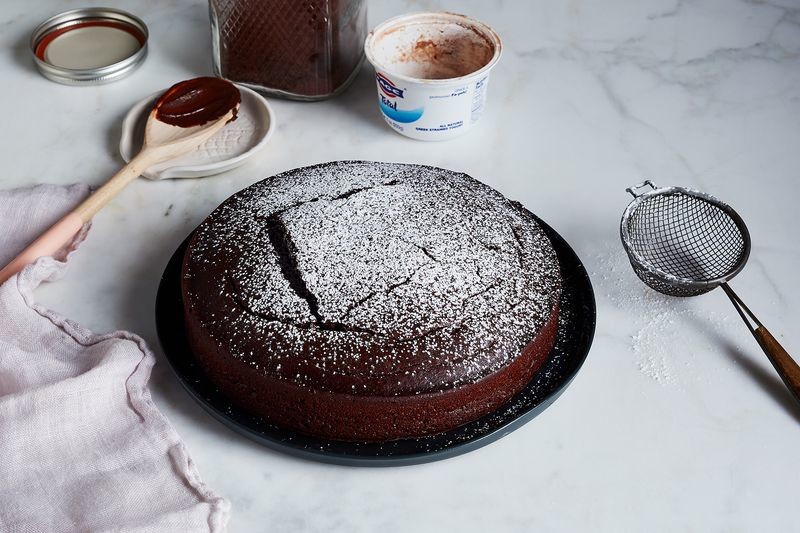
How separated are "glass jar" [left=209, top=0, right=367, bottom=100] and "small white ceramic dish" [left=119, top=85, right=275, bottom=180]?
2.3 inches

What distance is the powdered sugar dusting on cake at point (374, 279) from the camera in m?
1.10

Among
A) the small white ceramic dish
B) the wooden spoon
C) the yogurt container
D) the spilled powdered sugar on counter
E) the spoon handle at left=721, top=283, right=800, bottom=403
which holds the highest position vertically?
the yogurt container

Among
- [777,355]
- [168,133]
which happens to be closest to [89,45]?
[168,133]

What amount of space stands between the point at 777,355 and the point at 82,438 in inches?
39.0

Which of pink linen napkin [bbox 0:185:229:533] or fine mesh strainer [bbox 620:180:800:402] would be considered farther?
fine mesh strainer [bbox 620:180:800:402]

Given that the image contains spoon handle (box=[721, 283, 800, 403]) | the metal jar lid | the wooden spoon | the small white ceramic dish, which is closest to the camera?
spoon handle (box=[721, 283, 800, 403])

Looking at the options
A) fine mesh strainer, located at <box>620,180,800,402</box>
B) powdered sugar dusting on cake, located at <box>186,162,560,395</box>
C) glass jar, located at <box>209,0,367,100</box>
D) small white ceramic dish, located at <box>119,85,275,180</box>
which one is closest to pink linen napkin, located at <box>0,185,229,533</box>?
powdered sugar dusting on cake, located at <box>186,162,560,395</box>

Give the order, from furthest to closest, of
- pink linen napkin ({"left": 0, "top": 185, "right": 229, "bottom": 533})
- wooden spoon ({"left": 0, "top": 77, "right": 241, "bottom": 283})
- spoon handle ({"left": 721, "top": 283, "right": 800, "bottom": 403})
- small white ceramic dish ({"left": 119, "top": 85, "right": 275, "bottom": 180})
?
small white ceramic dish ({"left": 119, "top": 85, "right": 275, "bottom": 180}) < wooden spoon ({"left": 0, "top": 77, "right": 241, "bottom": 283}) < spoon handle ({"left": 721, "top": 283, "right": 800, "bottom": 403}) < pink linen napkin ({"left": 0, "top": 185, "right": 229, "bottom": 533})

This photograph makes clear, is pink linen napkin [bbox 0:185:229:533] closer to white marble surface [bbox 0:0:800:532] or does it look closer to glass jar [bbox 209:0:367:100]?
white marble surface [bbox 0:0:800:532]

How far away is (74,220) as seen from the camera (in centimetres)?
137

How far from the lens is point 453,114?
162cm

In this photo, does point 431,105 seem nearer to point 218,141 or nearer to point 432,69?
point 432,69

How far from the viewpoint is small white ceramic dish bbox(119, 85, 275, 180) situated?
1.56m

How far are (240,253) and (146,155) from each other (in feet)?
1.29
